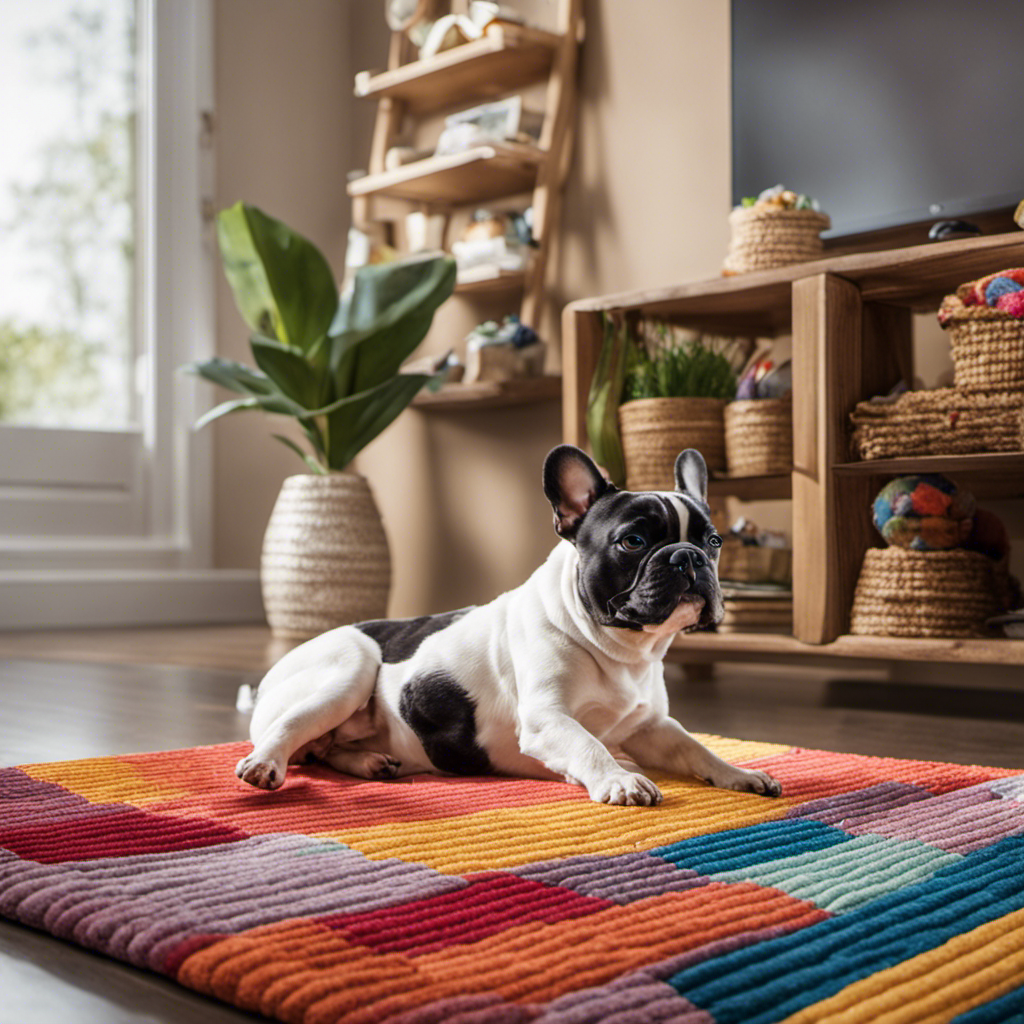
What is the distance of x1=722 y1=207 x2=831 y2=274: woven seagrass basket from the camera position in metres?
2.51

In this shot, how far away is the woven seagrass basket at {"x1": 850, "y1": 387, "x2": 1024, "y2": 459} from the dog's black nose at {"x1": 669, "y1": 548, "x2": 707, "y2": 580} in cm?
101

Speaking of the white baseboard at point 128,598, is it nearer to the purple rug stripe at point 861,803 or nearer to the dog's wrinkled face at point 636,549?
the dog's wrinkled face at point 636,549

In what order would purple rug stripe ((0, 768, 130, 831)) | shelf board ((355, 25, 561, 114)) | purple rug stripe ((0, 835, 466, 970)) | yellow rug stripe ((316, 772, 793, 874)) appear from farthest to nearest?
shelf board ((355, 25, 561, 114))
purple rug stripe ((0, 768, 130, 831))
yellow rug stripe ((316, 772, 793, 874))
purple rug stripe ((0, 835, 466, 970))

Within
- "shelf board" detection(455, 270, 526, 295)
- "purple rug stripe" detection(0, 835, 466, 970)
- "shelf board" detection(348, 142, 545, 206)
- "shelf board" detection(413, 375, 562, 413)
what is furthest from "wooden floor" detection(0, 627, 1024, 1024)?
"shelf board" detection(348, 142, 545, 206)

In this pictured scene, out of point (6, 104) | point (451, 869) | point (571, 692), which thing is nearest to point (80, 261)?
point (6, 104)

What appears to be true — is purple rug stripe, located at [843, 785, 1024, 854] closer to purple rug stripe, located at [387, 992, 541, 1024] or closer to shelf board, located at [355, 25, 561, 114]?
purple rug stripe, located at [387, 992, 541, 1024]

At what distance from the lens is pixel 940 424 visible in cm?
216

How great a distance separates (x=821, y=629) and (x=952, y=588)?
247mm

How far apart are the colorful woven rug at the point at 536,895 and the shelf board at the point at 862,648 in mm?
662

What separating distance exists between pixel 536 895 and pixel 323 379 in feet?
9.00

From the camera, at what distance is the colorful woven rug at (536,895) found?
75 centimetres

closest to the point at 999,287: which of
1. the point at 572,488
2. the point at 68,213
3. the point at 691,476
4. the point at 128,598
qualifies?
the point at 691,476

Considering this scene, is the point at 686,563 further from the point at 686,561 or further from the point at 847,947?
the point at 847,947

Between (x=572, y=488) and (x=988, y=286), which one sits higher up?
(x=988, y=286)
